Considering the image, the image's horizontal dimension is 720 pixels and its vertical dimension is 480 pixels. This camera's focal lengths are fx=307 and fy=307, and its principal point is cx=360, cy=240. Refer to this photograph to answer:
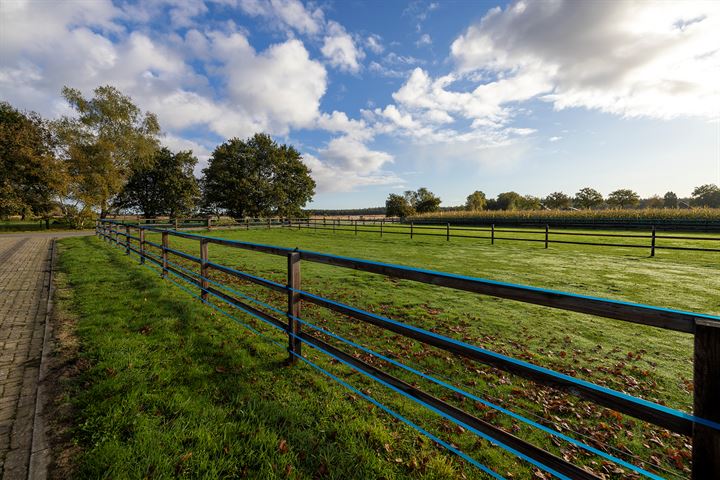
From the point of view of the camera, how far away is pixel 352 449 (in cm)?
265

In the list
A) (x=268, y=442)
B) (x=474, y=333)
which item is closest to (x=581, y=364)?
(x=474, y=333)

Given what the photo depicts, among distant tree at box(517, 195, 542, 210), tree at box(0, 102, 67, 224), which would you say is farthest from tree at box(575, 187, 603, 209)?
tree at box(0, 102, 67, 224)

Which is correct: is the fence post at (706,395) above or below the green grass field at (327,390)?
above

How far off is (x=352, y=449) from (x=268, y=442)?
2.44 ft

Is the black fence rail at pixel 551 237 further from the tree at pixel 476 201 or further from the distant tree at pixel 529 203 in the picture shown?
the distant tree at pixel 529 203

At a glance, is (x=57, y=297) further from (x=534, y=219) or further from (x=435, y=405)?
(x=534, y=219)

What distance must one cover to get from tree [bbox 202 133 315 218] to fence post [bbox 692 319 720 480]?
5075 cm

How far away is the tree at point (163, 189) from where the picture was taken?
50375mm

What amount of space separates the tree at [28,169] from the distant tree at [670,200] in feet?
520

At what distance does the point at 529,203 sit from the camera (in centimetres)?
11300

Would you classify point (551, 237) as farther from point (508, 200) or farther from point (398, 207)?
point (508, 200)

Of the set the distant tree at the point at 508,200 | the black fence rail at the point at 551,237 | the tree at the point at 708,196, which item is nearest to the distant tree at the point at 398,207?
the distant tree at the point at 508,200

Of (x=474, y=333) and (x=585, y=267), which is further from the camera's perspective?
(x=585, y=267)

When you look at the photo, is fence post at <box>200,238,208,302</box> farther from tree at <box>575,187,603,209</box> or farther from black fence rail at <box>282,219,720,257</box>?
tree at <box>575,187,603,209</box>
